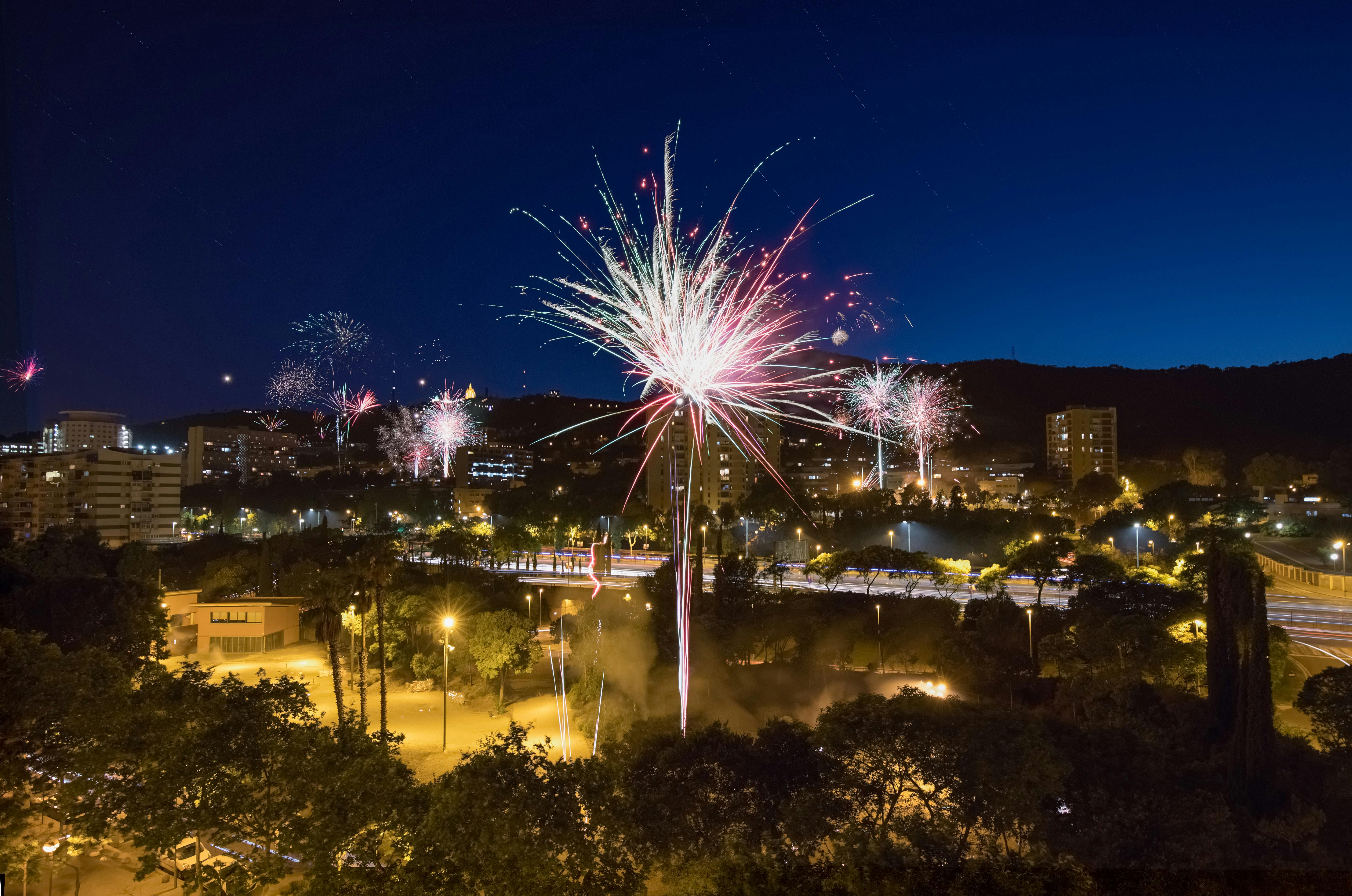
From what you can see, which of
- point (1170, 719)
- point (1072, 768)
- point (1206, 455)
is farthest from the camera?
point (1206, 455)

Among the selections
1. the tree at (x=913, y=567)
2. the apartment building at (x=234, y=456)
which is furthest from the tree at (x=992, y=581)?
the apartment building at (x=234, y=456)

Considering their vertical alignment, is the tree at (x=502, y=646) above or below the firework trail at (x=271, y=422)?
below

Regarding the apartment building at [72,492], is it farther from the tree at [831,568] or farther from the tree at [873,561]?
the tree at [873,561]

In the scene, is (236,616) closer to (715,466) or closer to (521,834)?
(521,834)

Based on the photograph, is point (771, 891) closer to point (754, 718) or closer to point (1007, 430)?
point (754, 718)

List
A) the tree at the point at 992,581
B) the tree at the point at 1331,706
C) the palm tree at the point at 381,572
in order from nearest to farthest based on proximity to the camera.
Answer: the tree at the point at 1331,706, the palm tree at the point at 381,572, the tree at the point at 992,581

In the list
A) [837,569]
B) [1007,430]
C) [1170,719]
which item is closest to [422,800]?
[1170,719]

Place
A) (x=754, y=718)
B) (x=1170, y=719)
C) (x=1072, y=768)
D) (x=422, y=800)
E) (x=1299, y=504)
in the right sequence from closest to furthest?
(x=422, y=800)
(x=1072, y=768)
(x=1170, y=719)
(x=754, y=718)
(x=1299, y=504)
